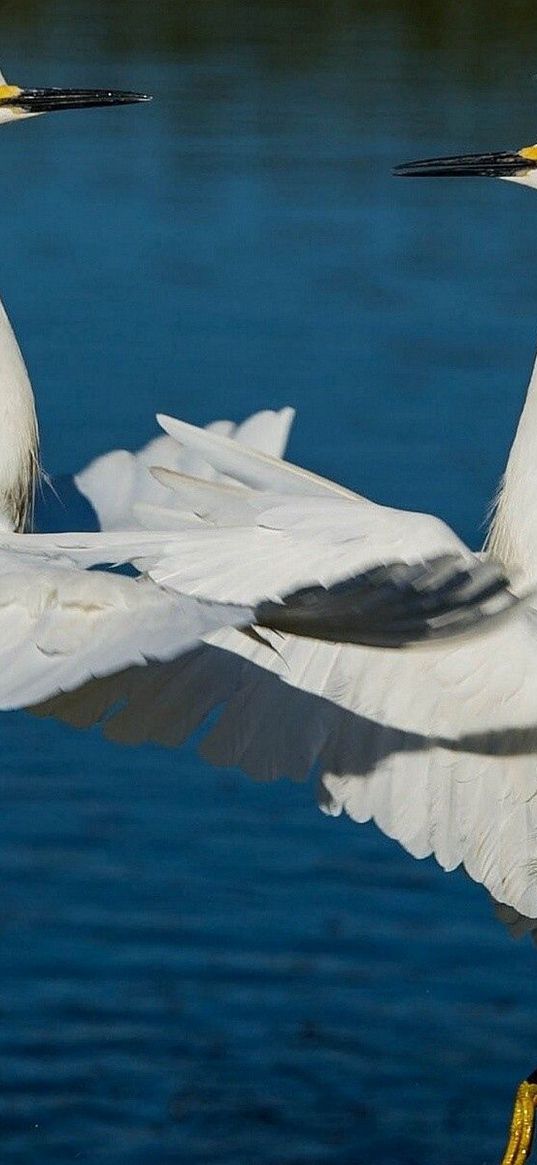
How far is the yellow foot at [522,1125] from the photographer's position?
13.7 feet

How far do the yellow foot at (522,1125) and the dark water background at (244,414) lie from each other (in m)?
0.06

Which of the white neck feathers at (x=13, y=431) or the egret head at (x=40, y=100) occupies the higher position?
the egret head at (x=40, y=100)

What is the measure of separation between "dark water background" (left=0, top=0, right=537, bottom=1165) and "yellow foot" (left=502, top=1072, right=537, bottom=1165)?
60 mm

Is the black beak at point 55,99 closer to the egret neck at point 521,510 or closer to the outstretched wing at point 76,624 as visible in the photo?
the egret neck at point 521,510

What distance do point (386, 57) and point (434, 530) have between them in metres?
12.6

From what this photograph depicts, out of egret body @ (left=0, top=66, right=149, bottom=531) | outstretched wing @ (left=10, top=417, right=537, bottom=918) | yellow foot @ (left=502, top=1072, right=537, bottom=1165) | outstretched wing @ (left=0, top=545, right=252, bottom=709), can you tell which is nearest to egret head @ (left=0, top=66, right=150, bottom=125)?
egret body @ (left=0, top=66, right=149, bottom=531)

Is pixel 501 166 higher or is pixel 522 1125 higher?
pixel 501 166

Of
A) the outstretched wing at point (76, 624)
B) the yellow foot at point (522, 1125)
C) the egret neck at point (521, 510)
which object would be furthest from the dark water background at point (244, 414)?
the outstretched wing at point (76, 624)

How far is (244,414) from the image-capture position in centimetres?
751

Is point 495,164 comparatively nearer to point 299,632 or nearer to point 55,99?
point 55,99

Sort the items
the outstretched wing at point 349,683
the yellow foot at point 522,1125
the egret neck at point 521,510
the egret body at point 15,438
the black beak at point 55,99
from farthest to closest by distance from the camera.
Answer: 1. the black beak at point 55,99
2. the egret body at point 15,438
3. the yellow foot at point 522,1125
4. the egret neck at point 521,510
5. the outstretched wing at point 349,683

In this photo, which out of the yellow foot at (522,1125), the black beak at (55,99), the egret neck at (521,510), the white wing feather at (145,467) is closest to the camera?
the egret neck at (521,510)

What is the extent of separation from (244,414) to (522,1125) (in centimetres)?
377

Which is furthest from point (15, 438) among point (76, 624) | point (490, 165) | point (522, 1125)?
point (522, 1125)
